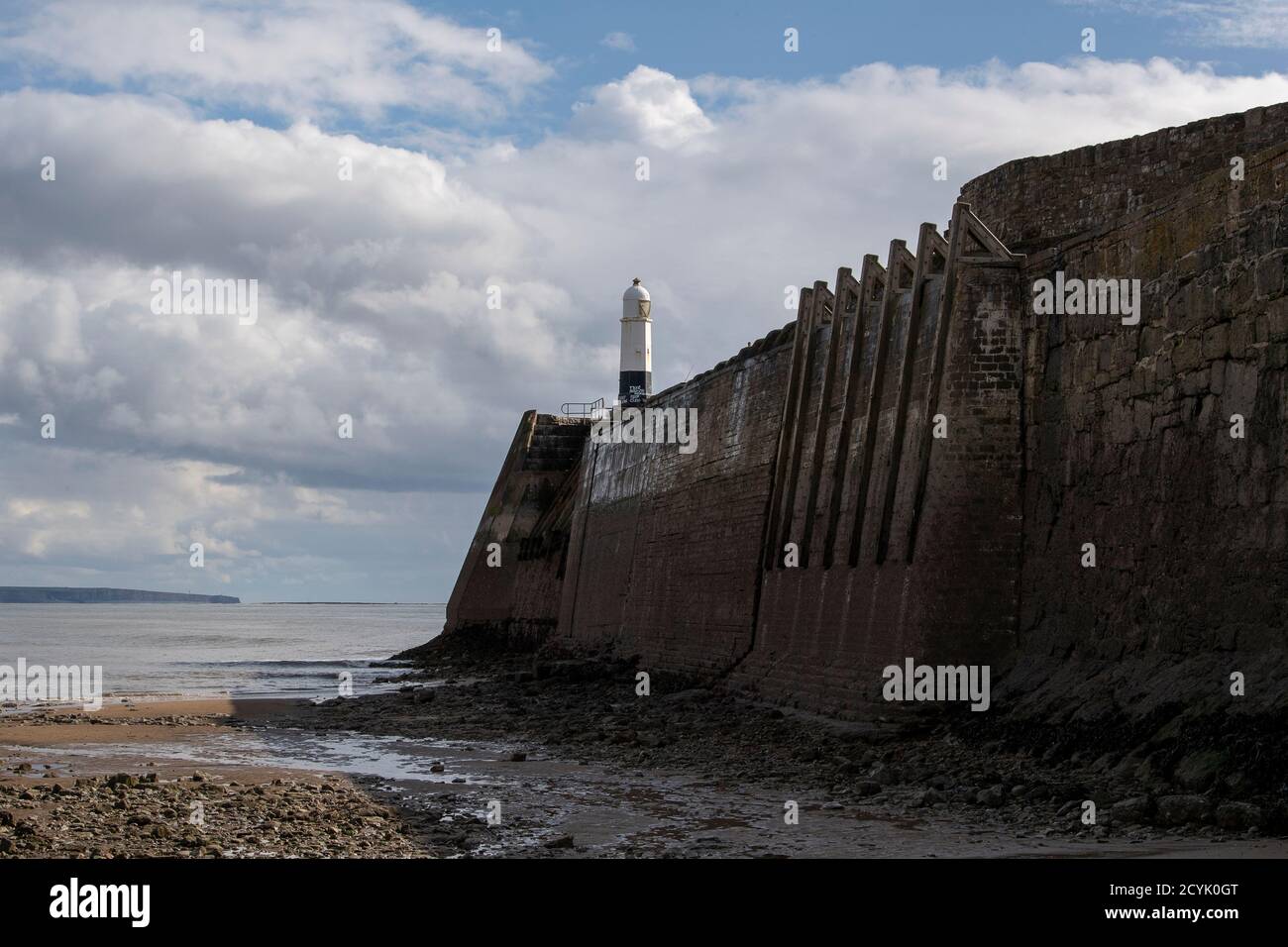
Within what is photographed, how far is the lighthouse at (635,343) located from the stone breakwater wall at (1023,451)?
62.2ft

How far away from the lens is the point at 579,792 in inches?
569

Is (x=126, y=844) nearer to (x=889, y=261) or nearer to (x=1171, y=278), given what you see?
(x=1171, y=278)

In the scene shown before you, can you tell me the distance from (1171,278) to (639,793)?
23.2 ft

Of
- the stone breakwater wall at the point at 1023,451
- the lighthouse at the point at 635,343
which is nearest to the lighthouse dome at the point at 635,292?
the lighthouse at the point at 635,343

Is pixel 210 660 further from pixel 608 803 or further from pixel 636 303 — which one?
pixel 608 803

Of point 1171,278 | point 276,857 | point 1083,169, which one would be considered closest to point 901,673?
point 1171,278

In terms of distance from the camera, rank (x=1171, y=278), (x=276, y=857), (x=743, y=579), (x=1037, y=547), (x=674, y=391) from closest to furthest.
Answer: (x=276, y=857) → (x=1171, y=278) → (x=1037, y=547) → (x=743, y=579) → (x=674, y=391)

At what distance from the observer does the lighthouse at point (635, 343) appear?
44.5 metres

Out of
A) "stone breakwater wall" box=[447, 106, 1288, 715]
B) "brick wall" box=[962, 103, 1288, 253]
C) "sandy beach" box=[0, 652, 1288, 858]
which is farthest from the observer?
"brick wall" box=[962, 103, 1288, 253]

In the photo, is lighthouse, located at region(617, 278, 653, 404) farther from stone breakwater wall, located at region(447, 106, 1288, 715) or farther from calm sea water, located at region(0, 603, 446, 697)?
stone breakwater wall, located at region(447, 106, 1288, 715)

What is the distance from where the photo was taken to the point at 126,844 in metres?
10.7

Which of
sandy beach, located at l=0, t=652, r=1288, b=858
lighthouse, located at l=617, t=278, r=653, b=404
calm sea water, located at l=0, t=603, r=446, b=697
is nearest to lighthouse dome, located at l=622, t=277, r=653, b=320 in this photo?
lighthouse, located at l=617, t=278, r=653, b=404

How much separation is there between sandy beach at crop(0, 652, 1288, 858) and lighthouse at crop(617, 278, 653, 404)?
2279cm

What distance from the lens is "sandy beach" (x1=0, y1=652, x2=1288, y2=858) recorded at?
426 inches
